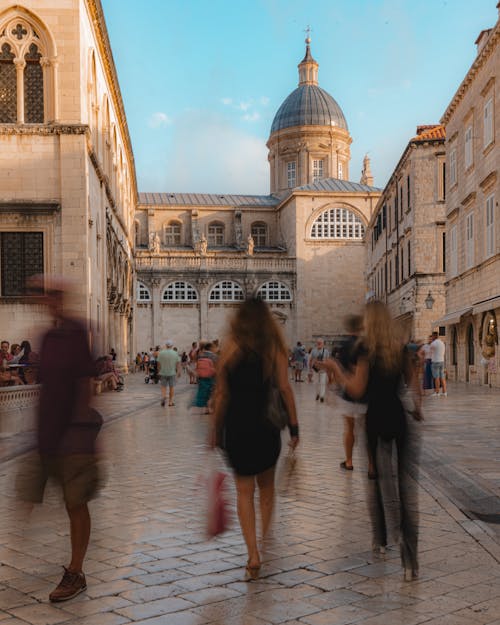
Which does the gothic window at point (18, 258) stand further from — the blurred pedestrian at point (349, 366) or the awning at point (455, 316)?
the blurred pedestrian at point (349, 366)

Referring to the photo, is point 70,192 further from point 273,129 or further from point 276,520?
point 273,129

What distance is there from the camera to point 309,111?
79.9m

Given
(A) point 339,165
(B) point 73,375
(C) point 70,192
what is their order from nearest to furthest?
(B) point 73,375 → (C) point 70,192 → (A) point 339,165

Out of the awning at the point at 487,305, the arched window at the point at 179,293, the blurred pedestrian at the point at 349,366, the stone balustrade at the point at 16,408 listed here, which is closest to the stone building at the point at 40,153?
the stone balustrade at the point at 16,408

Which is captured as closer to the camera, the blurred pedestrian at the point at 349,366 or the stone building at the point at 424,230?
the blurred pedestrian at the point at 349,366

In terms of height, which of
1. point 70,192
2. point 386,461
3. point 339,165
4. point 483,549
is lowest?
point 483,549

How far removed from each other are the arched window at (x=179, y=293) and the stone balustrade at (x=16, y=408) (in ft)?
172

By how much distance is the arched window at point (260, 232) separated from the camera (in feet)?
253

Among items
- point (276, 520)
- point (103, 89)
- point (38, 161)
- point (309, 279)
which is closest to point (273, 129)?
point (309, 279)

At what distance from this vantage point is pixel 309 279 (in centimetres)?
6856

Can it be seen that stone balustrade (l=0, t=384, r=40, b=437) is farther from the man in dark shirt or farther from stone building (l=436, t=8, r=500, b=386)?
stone building (l=436, t=8, r=500, b=386)

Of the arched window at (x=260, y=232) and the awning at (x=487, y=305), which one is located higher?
the arched window at (x=260, y=232)

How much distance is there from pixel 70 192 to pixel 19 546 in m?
19.3

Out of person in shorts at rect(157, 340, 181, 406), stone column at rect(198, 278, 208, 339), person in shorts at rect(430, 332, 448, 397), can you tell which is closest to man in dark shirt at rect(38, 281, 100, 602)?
person in shorts at rect(157, 340, 181, 406)
